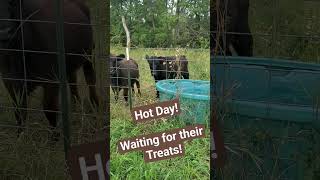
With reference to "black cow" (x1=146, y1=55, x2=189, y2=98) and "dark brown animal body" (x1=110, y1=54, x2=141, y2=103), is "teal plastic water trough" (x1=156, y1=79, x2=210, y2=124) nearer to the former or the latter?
"black cow" (x1=146, y1=55, x2=189, y2=98)

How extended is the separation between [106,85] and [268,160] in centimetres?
109

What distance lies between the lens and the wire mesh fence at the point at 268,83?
2.55 meters

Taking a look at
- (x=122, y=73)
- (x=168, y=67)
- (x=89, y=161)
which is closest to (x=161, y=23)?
(x=168, y=67)

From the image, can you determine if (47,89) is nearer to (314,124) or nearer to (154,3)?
(154,3)

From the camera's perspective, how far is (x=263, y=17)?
2.59 m

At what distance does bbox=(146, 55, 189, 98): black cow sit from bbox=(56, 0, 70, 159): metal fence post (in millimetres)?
557

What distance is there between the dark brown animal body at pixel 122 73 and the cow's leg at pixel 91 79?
194 millimetres

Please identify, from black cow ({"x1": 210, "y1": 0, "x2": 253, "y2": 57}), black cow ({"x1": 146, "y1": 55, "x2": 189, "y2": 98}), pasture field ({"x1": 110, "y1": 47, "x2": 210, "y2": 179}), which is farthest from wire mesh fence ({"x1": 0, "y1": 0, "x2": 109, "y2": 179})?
black cow ({"x1": 210, "y1": 0, "x2": 253, "y2": 57})

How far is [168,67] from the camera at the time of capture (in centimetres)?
319

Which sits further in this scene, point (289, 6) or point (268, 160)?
point (268, 160)

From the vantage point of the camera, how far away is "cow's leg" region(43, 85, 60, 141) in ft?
10.2

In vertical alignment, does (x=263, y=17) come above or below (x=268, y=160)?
above

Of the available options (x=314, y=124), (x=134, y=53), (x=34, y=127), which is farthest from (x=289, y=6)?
(x=34, y=127)

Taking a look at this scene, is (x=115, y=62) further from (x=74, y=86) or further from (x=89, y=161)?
(x=89, y=161)
